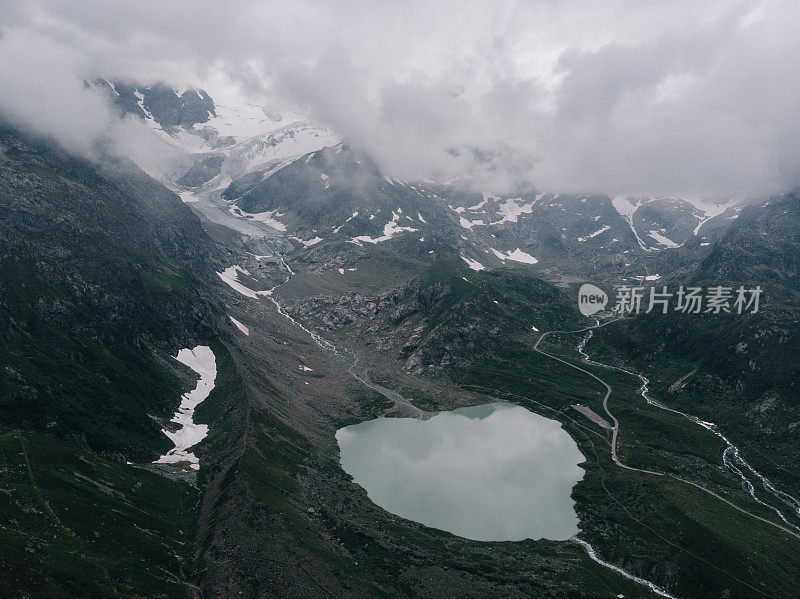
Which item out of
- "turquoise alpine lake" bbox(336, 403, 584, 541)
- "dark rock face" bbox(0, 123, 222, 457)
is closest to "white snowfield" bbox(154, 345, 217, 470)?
"dark rock face" bbox(0, 123, 222, 457)

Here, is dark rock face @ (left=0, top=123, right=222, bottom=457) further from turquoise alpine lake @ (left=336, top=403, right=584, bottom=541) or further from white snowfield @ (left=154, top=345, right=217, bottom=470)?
turquoise alpine lake @ (left=336, top=403, right=584, bottom=541)

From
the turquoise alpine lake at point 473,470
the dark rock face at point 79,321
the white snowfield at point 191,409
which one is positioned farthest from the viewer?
the white snowfield at point 191,409

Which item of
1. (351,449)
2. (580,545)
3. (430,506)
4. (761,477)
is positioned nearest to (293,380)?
(351,449)

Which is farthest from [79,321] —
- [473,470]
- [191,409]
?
A: [473,470]

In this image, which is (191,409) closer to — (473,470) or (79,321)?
(79,321)

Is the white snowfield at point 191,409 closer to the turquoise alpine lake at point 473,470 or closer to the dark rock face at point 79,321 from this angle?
the dark rock face at point 79,321

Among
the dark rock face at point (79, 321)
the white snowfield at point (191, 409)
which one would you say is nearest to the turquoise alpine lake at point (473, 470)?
the white snowfield at point (191, 409)
